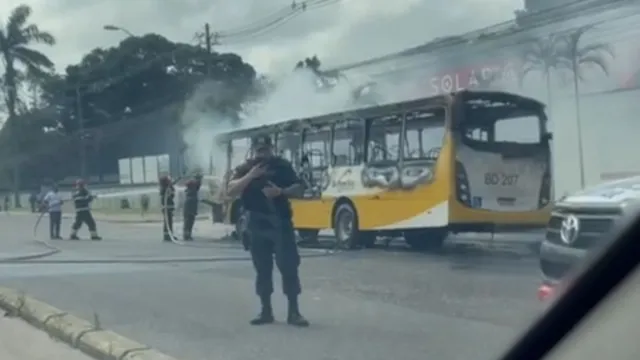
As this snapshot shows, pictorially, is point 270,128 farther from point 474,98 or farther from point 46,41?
point 46,41

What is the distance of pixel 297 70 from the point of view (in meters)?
31.8

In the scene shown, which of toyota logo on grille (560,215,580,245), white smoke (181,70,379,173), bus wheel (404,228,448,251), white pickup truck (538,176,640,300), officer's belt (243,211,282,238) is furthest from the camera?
white smoke (181,70,379,173)

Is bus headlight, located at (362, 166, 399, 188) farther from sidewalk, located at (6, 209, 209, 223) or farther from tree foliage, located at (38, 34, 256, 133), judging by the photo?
tree foliage, located at (38, 34, 256, 133)

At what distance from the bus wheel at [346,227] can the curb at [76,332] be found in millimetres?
8581

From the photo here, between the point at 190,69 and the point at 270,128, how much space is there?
25.3m

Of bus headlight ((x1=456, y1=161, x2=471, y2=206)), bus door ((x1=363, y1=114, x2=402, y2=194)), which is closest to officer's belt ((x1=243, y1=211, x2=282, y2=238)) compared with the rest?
bus headlight ((x1=456, y1=161, x2=471, y2=206))

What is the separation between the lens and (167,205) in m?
25.6

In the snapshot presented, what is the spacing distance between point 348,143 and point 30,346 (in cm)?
1148

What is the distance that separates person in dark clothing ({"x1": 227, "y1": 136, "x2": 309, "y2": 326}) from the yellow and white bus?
7962 mm

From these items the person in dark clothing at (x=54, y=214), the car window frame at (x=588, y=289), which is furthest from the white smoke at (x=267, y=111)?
the car window frame at (x=588, y=289)

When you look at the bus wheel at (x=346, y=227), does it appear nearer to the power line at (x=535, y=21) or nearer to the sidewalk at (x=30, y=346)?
the power line at (x=535, y=21)

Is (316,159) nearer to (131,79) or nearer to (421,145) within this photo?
(421,145)

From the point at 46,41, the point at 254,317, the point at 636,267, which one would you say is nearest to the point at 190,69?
the point at 46,41

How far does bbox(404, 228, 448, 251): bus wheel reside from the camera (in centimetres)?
1898
